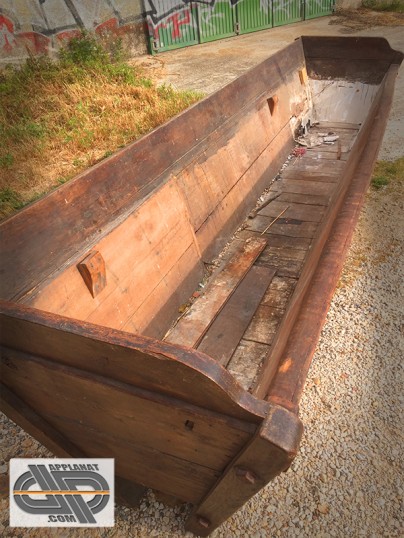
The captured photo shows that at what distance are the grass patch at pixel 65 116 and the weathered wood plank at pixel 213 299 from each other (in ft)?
8.91

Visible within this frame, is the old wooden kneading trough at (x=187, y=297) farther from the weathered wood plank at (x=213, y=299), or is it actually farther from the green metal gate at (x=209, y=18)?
the green metal gate at (x=209, y=18)

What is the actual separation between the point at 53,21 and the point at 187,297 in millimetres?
8127

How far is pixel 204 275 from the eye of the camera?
3.22 metres

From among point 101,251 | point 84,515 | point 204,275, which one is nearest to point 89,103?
point 204,275

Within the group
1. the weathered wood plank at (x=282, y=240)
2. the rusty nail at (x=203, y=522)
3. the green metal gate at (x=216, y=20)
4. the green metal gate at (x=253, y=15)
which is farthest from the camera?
the green metal gate at (x=253, y=15)

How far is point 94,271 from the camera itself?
2.20m

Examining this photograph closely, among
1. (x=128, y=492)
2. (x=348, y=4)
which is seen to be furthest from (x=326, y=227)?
(x=348, y=4)

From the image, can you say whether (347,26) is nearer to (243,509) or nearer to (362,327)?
(362,327)

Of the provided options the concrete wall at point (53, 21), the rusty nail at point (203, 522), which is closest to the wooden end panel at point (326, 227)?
the rusty nail at point (203, 522)

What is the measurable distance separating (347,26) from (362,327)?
1404 centimetres

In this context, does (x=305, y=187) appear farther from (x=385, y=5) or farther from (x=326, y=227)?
(x=385, y=5)

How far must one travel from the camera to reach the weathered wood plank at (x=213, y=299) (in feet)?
8.91

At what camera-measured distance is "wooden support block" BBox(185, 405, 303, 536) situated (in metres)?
1.17

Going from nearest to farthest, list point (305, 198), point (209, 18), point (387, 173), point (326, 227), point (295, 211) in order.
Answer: point (326, 227) < point (295, 211) < point (305, 198) < point (387, 173) < point (209, 18)
